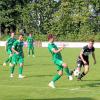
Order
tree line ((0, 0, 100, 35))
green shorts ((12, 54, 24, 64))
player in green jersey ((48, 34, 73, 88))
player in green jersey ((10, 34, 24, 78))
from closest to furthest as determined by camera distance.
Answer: player in green jersey ((48, 34, 73, 88)) → player in green jersey ((10, 34, 24, 78)) → green shorts ((12, 54, 24, 64)) → tree line ((0, 0, 100, 35))

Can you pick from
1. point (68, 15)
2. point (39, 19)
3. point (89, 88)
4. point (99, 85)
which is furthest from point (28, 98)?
point (39, 19)

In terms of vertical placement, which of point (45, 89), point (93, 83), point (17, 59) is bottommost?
point (93, 83)

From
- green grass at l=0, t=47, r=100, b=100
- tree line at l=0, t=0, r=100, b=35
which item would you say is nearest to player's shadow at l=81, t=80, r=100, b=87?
green grass at l=0, t=47, r=100, b=100

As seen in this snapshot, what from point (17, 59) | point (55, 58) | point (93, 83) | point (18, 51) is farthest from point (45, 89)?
point (17, 59)

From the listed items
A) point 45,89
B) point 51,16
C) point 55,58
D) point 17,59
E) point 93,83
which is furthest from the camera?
point 51,16

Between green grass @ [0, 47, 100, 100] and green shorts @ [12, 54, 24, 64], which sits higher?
green shorts @ [12, 54, 24, 64]

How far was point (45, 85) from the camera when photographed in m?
16.2

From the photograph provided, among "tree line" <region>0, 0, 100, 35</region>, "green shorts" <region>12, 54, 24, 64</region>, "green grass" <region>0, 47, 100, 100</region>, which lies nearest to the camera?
"green grass" <region>0, 47, 100, 100</region>

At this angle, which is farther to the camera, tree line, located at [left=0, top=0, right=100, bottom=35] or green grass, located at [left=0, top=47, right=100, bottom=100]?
tree line, located at [left=0, top=0, right=100, bottom=35]

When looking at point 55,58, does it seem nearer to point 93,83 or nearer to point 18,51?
point 93,83

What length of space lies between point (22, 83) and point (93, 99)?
4.58 metres

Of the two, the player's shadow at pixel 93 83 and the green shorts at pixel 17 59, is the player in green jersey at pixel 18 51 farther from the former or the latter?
the player's shadow at pixel 93 83

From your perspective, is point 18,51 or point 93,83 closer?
point 93,83

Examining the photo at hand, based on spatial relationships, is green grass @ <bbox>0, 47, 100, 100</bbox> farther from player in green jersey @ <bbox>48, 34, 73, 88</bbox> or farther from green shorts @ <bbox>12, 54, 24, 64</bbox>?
green shorts @ <bbox>12, 54, 24, 64</bbox>
